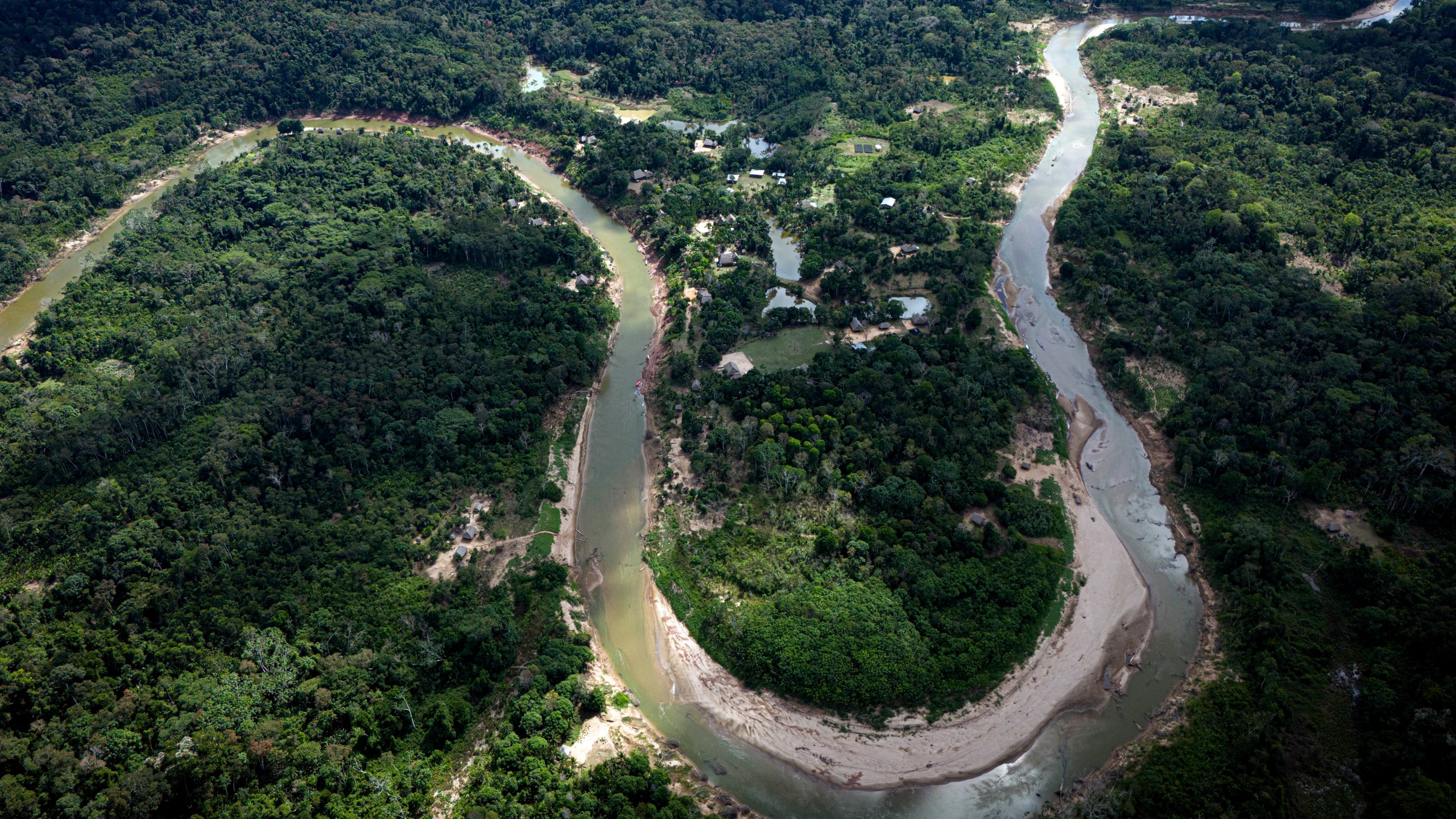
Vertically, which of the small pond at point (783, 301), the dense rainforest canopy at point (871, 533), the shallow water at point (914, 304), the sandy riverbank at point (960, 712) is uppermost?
the small pond at point (783, 301)

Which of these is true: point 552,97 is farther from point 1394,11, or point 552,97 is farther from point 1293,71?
point 1394,11

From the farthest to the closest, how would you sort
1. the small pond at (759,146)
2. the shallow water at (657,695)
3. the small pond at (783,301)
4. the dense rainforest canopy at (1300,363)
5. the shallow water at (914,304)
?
1. the small pond at (759,146)
2. the small pond at (783,301)
3. the shallow water at (914,304)
4. the shallow water at (657,695)
5. the dense rainforest canopy at (1300,363)

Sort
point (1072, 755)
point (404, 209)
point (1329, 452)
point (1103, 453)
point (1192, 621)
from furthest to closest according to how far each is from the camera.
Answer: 1. point (404, 209)
2. point (1103, 453)
3. point (1329, 452)
4. point (1192, 621)
5. point (1072, 755)

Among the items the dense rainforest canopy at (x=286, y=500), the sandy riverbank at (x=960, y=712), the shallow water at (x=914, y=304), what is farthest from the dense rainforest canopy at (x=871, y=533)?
the dense rainforest canopy at (x=286, y=500)

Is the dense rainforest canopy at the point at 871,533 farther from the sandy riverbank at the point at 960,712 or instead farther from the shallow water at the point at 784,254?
the shallow water at the point at 784,254

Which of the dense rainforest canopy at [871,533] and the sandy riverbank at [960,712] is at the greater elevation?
the dense rainforest canopy at [871,533]

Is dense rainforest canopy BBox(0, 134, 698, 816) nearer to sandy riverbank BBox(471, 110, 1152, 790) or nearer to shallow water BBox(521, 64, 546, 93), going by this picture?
sandy riverbank BBox(471, 110, 1152, 790)

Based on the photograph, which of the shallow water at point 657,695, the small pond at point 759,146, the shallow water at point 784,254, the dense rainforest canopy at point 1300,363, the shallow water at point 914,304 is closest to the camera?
the dense rainforest canopy at point 1300,363

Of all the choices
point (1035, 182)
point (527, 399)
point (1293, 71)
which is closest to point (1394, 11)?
point (1293, 71)
